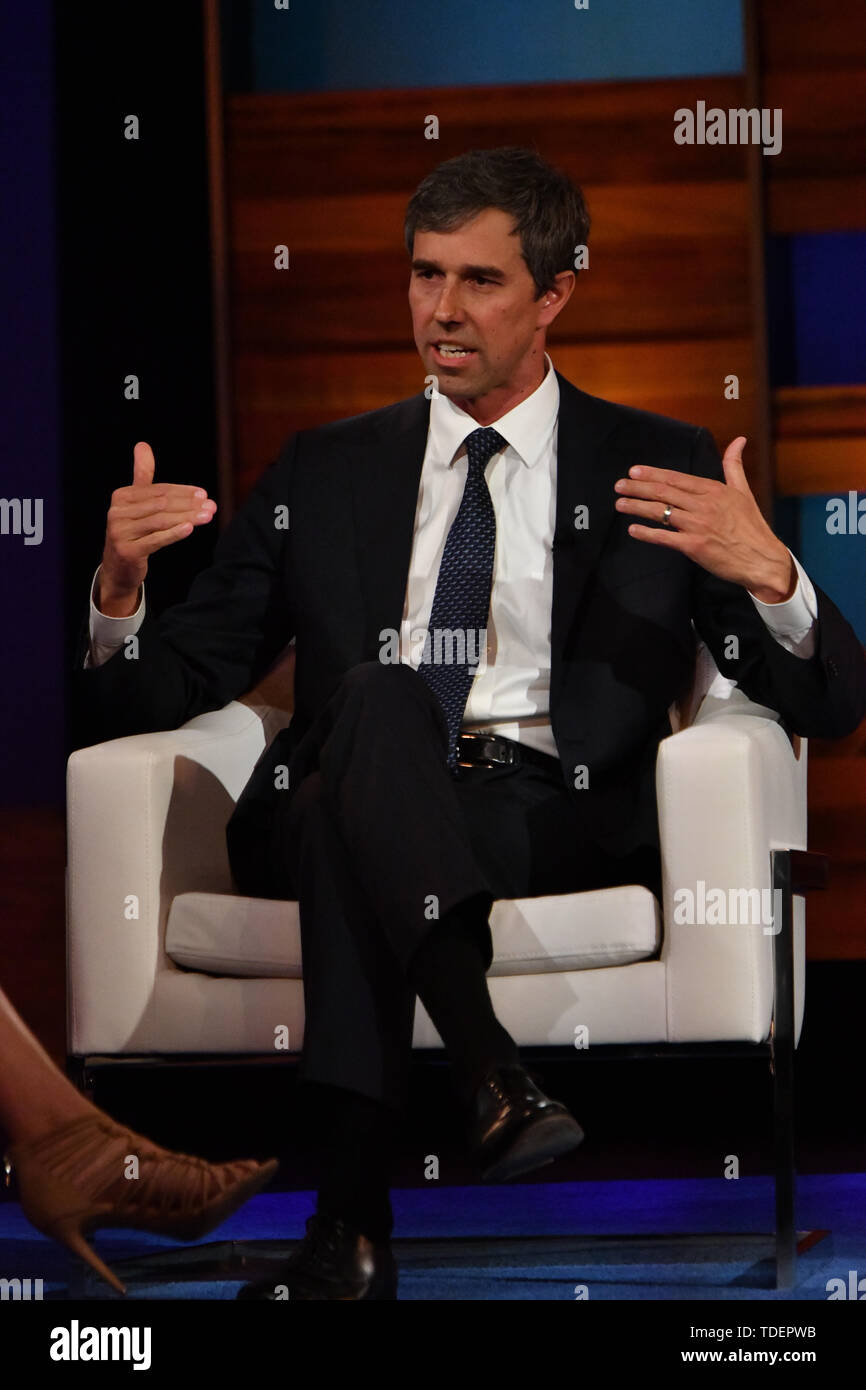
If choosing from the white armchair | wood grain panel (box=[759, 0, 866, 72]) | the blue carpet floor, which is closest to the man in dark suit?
the white armchair

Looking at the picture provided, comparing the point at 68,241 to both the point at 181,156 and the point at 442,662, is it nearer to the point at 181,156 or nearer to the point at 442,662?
the point at 181,156

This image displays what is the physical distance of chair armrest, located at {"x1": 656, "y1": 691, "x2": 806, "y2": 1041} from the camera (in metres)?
2.07

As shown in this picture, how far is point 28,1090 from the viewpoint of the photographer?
1.76 m

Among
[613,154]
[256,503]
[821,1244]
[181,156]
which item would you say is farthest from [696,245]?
[821,1244]

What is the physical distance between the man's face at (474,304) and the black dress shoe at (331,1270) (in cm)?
116

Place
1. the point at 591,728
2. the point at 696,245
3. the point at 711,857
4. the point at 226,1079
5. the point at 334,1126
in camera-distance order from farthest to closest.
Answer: the point at 696,245 → the point at 226,1079 → the point at 591,728 → the point at 711,857 → the point at 334,1126

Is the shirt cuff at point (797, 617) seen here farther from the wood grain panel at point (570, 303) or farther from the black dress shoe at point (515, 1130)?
the wood grain panel at point (570, 303)

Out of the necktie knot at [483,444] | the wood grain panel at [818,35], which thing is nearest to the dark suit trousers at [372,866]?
the necktie knot at [483,444]

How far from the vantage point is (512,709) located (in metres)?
2.34

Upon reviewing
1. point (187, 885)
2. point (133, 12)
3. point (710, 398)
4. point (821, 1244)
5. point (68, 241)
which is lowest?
point (821, 1244)

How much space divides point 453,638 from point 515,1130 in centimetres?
81

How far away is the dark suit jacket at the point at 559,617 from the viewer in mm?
2266

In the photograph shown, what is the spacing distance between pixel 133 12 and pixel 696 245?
1174mm

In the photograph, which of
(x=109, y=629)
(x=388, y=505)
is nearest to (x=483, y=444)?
(x=388, y=505)
